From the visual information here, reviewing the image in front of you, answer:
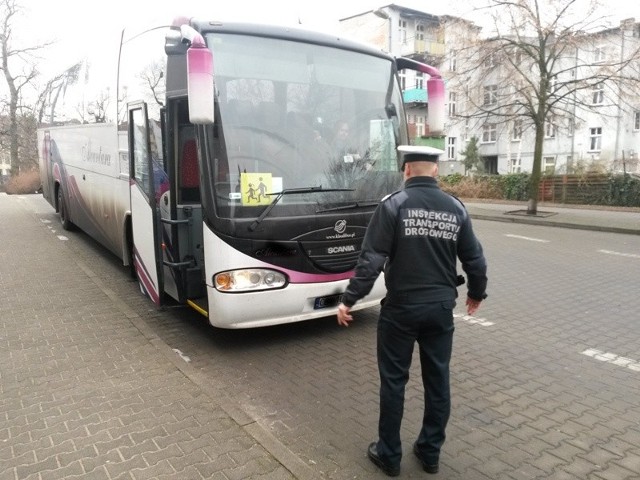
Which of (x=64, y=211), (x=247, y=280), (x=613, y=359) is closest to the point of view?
(x=247, y=280)

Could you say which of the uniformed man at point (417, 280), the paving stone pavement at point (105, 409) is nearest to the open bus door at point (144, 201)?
the paving stone pavement at point (105, 409)

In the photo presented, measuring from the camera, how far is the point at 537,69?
1945 cm

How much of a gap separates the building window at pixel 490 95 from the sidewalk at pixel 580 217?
13.9 feet

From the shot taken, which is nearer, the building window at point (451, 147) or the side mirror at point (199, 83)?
the side mirror at point (199, 83)

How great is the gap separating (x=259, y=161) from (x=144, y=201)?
1.76 metres

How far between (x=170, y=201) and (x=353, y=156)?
1.87 meters

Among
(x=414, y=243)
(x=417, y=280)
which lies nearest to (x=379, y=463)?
(x=417, y=280)

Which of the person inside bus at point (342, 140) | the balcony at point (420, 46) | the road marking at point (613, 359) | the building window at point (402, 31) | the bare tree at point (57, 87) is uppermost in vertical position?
the building window at point (402, 31)

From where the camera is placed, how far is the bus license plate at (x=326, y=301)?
16.7ft

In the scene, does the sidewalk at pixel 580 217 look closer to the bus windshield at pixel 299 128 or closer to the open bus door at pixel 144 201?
the bus windshield at pixel 299 128

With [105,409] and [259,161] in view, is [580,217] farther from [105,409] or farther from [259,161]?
[105,409]

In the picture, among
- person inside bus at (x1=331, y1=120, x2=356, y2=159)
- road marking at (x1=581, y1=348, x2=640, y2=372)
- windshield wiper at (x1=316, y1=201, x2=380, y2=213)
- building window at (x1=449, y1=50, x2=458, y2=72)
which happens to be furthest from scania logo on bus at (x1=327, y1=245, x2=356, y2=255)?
building window at (x1=449, y1=50, x2=458, y2=72)

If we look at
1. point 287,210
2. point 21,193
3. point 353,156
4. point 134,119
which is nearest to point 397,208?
point 287,210

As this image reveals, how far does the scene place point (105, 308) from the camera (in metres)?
6.49
